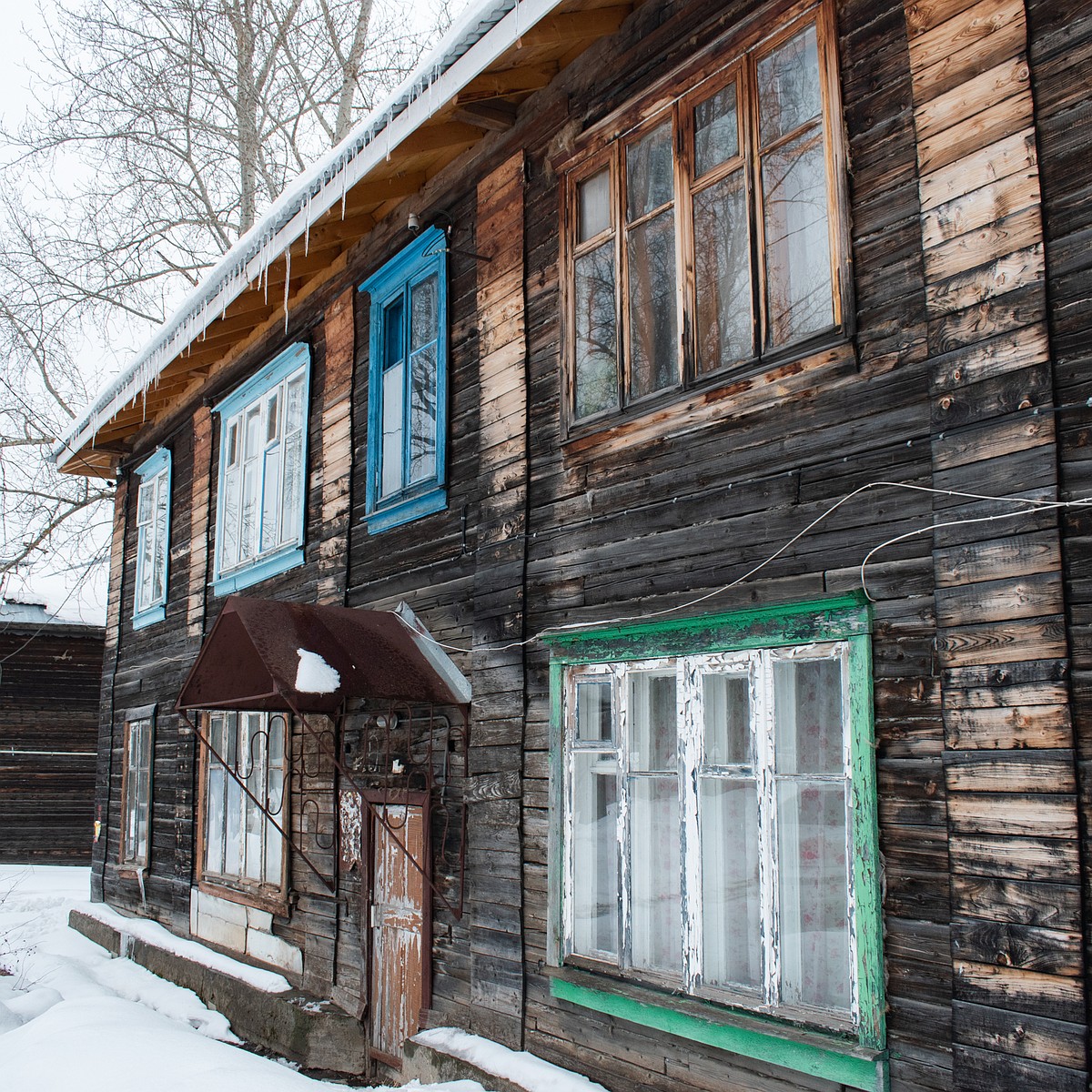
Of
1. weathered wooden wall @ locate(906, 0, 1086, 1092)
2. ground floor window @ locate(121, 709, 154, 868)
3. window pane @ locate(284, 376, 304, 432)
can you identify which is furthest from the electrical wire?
ground floor window @ locate(121, 709, 154, 868)

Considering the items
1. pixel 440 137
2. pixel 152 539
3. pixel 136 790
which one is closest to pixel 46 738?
pixel 136 790

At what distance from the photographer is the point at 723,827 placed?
185 inches

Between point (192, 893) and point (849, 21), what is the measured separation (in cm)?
962

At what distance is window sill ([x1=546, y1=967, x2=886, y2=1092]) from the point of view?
13.1 ft

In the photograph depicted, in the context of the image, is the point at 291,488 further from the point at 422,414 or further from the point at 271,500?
the point at 422,414

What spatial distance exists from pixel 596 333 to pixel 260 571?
512cm

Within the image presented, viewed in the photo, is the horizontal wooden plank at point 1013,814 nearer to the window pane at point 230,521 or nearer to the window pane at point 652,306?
the window pane at point 652,306

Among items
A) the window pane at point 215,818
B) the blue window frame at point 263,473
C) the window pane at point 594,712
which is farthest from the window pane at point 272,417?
the window pane at point 594,712

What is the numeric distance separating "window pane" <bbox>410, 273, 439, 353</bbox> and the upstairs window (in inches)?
69.3

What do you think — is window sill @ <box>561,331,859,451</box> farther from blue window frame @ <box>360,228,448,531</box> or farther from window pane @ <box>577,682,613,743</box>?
blue window frame @ <box>360,228,448,531</box>

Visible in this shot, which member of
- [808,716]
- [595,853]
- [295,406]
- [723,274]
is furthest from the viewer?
[295,406]

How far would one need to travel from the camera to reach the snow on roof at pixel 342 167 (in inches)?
222

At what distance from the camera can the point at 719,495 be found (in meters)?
4.99

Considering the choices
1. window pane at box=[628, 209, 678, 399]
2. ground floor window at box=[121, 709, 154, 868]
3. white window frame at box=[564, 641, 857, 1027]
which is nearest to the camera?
white window frame at box=[564, 641, 857, 1027]
